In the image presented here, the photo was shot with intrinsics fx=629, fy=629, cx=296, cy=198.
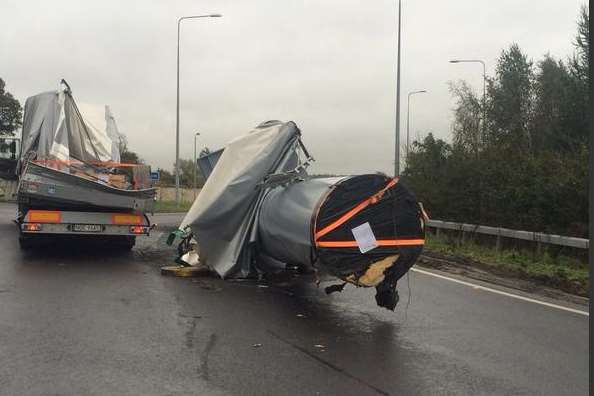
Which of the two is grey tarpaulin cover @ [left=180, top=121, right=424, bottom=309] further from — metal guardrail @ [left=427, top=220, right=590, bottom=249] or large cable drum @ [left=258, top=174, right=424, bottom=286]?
metal guardrail @ [left=427, top=220, right=590, bottom=249]

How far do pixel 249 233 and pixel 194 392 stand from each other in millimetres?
4736

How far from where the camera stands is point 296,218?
300 inches

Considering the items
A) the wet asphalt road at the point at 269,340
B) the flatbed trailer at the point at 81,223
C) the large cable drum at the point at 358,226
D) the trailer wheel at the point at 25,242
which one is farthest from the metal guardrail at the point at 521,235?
the trailer wheel at the point at 25,242

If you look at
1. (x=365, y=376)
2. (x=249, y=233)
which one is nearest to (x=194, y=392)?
(x=365, y=376)

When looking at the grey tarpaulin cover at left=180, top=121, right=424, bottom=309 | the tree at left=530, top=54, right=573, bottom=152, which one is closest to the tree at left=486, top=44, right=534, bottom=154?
the tree at left=530, top=54, right=573, bottom=152

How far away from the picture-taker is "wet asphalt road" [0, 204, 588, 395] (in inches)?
193

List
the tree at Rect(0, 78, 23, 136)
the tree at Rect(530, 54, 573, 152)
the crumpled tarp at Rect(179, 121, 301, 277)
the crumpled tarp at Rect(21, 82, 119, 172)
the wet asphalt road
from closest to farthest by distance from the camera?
the wet asphalt road → the crumpled tarp at Rect(179, 121, 301, 277) → the crumpled tarp at Rect(21, 82, 119, 172) → the tree at Rect(530, 54, 573, 152) → the tree at Rect(0, 78, 23, 136)

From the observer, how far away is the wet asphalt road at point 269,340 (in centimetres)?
489

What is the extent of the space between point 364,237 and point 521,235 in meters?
7.68

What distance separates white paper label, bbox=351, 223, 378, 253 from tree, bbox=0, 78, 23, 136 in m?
66.3

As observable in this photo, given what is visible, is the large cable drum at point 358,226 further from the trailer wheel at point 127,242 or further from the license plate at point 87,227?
the trailer wheel at point 127,242

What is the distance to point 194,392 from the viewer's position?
462cm

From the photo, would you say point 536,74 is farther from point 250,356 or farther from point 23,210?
point 250,356

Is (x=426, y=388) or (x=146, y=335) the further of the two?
(x=146, y=335)
